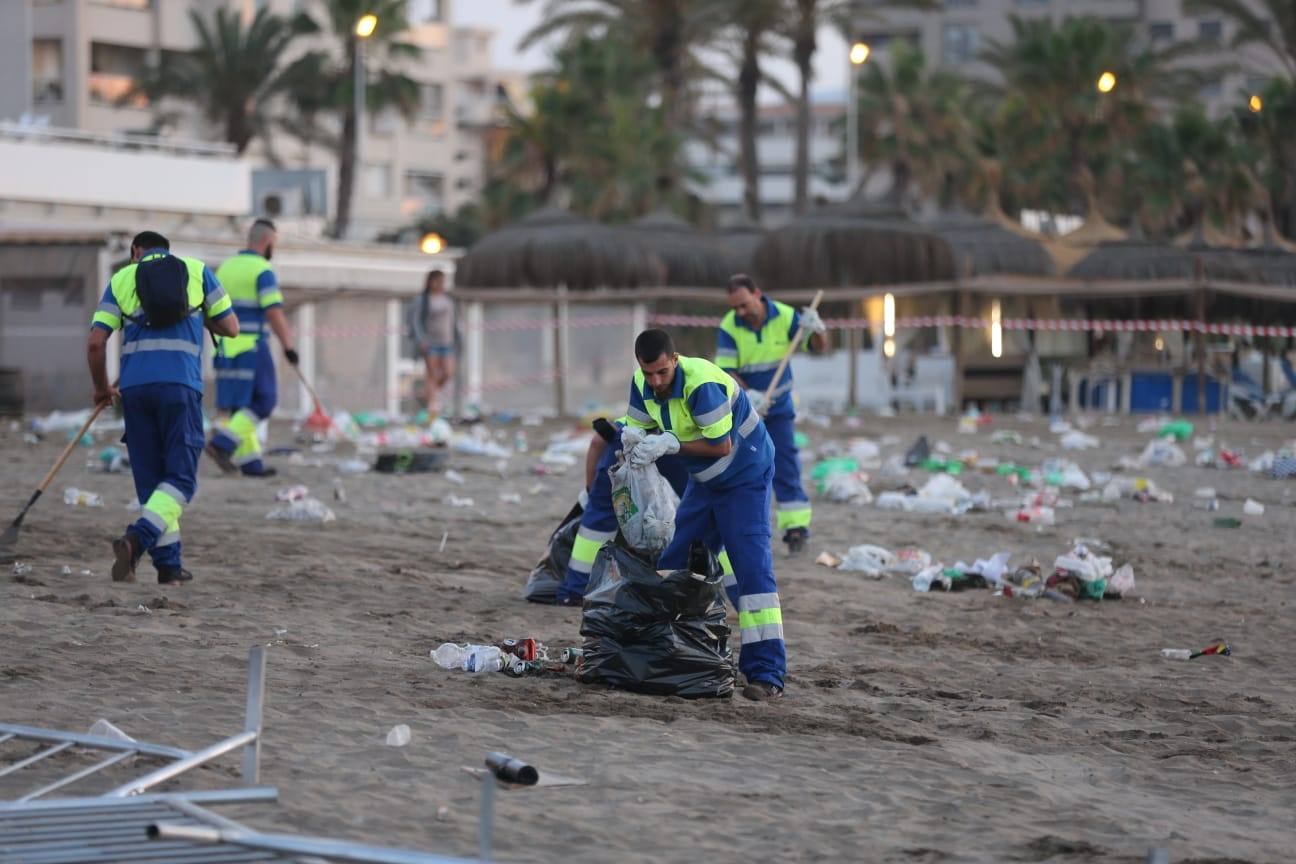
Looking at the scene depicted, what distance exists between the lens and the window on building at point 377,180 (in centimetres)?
7075

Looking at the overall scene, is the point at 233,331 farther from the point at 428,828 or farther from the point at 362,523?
the point at 428,828

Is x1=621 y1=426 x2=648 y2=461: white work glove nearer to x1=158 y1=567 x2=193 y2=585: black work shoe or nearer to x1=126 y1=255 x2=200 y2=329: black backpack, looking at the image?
x1=126 y1=255 x2=200 y2=329: black backpack

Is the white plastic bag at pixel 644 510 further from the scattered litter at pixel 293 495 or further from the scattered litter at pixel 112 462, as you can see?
the scattered litter at pixel 112 462

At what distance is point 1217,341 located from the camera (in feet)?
98.7

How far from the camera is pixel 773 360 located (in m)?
10.9

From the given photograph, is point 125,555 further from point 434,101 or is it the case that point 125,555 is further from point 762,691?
point 434,101

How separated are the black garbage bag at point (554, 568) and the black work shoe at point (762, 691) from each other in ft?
6.82

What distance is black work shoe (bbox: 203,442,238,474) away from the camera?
1391 cm

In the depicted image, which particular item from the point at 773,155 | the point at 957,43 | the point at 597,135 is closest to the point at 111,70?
the point at 597,135

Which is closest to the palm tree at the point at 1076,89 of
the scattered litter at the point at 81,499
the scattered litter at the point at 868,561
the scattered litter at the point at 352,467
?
the scattered litter at the point at 352,467

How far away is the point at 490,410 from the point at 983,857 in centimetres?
2078

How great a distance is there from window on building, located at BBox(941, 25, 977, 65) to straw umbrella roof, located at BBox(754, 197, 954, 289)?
4676 cm

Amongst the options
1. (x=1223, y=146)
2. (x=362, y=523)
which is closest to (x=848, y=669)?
(x=362, y=523)

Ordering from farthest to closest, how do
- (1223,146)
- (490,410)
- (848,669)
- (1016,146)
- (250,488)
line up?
(1016,146) < (1223,146) < (490,410) < (250,488) < (848,669)
